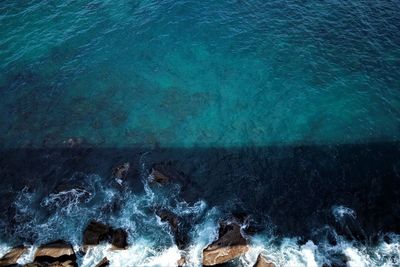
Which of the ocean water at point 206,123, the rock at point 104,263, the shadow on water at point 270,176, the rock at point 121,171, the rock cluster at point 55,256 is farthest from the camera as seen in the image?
the rock at point 121,171

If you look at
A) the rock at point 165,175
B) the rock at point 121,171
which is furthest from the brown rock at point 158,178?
the rock at point 121,171

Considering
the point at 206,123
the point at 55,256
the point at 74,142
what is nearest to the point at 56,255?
the point at 55,256

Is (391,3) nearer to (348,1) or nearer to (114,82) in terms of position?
(348,1)

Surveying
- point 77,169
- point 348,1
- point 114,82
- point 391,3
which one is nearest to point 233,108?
→ point 114,82

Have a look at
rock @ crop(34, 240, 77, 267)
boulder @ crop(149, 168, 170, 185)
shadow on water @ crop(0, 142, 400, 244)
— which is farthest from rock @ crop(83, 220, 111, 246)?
boulder @ crop(149, 168, 170, 185)

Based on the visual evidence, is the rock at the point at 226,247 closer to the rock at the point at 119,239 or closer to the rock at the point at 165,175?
the rock at the point at 165,175

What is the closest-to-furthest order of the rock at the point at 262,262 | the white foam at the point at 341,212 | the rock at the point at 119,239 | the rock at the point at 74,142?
the rock at the point at 262,262
the rock at the point at 119,239
the white foam at the point at 341,212
the rock at the point at 74,142

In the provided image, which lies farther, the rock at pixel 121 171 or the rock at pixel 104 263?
the rock at pixel 121 171
